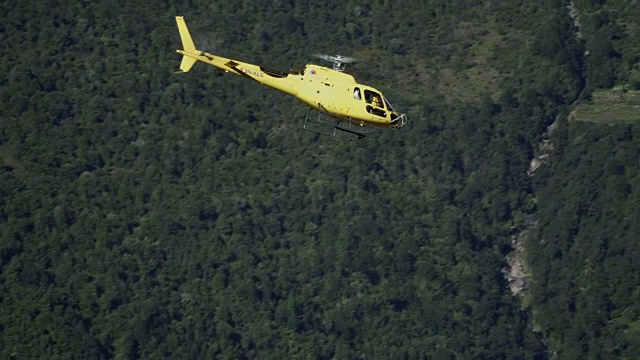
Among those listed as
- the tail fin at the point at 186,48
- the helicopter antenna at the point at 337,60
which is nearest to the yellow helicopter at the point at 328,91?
the helicopter antenna at the point at 337,60

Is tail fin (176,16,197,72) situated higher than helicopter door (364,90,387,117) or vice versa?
tail fin (176,16,197,72)

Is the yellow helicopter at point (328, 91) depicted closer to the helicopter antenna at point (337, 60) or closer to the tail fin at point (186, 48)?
the helicopter antenna at point (337, 60)

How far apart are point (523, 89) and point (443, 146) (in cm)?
929

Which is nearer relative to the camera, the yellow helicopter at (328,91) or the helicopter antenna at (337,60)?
the helicopter antenna at (337,60)

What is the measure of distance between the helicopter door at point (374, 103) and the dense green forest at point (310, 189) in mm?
63393

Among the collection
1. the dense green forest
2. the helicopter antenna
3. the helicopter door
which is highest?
the helicopter antenna

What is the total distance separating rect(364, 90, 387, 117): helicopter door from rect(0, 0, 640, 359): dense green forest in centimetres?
6339

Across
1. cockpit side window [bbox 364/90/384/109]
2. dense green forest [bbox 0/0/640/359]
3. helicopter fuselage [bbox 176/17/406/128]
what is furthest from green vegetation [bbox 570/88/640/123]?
helicopter fuselage [bbox 176/17/406/128]

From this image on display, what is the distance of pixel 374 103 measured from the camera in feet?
336

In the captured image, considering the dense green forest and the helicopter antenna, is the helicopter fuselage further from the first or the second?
the dense green forest

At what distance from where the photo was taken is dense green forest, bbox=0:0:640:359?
551ft

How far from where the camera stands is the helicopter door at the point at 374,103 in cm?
10225

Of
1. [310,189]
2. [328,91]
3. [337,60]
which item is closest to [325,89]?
[328,91]

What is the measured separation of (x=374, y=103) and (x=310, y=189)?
77017mm
